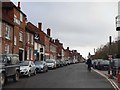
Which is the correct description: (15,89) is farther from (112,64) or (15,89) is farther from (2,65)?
(112,64)

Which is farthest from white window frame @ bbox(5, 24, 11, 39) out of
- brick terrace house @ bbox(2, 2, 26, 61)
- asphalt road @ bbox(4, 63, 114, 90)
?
asphalt road @ bbox(4, 63, 114, 90)

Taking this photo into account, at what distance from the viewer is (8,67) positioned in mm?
20297

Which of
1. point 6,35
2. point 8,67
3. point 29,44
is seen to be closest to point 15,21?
point 6,35

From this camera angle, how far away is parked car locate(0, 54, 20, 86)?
19.0m

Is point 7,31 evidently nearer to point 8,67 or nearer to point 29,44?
point 29,44

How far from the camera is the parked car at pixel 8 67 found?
19.0 m

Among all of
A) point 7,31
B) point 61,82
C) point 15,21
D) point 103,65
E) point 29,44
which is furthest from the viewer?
point 29,44

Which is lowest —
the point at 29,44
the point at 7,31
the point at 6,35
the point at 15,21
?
the point at 29,44

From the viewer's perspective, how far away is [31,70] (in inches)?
1156

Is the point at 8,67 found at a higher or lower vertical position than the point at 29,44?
lower

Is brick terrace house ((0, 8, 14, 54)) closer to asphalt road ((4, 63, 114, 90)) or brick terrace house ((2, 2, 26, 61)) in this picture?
brick terrace house ((2, 2, 26, 61))

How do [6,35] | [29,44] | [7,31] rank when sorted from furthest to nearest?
[29,44] → [7,31] → [6,35]

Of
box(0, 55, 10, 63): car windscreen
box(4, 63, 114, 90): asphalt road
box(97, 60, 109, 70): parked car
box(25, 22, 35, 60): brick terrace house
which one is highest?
box(25, 22, 35, 60): brick terrace house

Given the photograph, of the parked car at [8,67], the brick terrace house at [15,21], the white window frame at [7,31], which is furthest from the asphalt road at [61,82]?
the brick terrace house at [15,21]
